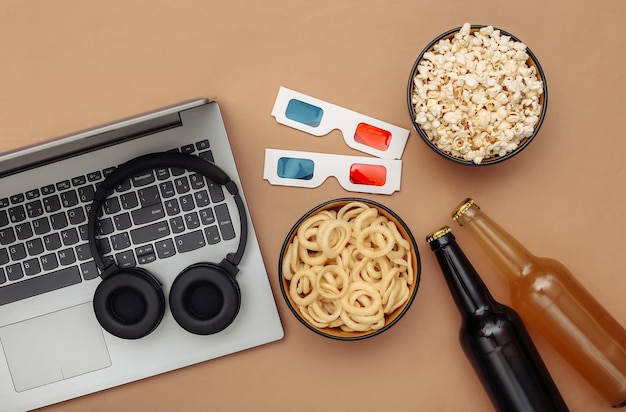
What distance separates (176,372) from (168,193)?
277 millimetres

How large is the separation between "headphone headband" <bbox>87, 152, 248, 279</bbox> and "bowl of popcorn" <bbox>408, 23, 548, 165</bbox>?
28cm

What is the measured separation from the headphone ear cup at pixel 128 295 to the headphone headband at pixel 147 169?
0.8 inches

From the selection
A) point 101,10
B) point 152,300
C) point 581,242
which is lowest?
point 581,242

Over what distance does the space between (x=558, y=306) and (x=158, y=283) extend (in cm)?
57

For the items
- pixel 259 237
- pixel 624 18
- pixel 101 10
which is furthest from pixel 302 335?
pixel 624 18

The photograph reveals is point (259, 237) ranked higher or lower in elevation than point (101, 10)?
lower

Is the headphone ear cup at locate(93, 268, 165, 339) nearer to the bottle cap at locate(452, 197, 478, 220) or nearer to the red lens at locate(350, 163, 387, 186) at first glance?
the red lens at locate(350, 163, 387, 186)

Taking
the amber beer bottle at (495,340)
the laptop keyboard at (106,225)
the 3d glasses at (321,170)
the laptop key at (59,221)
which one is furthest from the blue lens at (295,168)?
the laptop key at (59,221)

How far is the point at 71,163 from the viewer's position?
0.83 metres

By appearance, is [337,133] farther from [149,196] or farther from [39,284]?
[39,284]

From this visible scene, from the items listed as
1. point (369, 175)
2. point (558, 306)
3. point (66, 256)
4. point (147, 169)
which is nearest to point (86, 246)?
point (66, 256)

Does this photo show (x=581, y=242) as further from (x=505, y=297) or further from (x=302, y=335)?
(x=302, y=335)

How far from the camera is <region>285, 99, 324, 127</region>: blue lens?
87 cm

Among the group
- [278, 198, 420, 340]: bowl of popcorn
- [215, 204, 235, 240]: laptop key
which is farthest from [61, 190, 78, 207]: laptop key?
[278, 198, 420, 340]: bowl of popcorn
